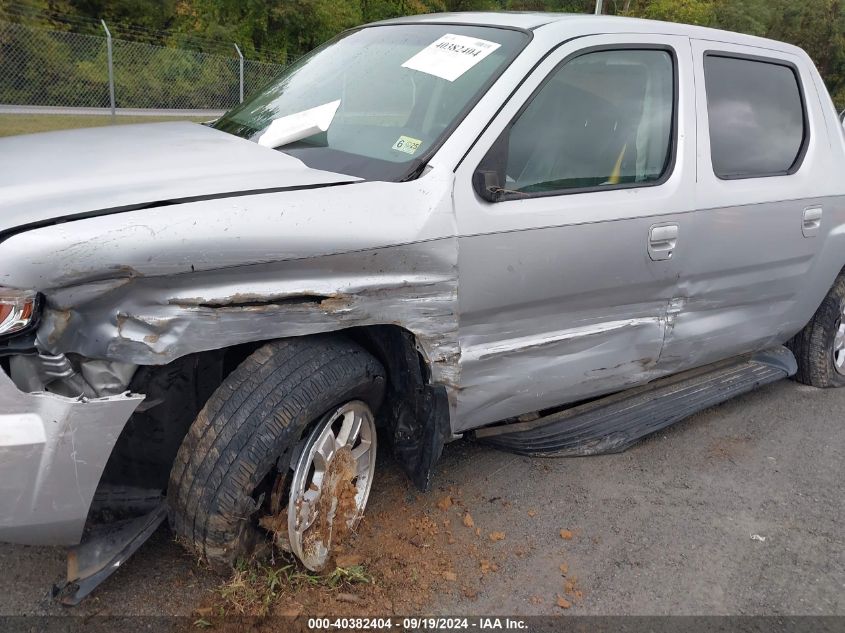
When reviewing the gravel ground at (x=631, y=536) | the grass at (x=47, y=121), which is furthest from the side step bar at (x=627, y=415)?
the grass at (x=47, y=121)

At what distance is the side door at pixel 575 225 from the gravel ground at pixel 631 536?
426mm

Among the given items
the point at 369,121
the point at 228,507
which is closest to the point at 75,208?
the point at 228,507

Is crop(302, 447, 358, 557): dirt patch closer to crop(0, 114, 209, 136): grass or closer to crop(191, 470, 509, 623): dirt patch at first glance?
crop(191, 470, 509, 623): dirt patch

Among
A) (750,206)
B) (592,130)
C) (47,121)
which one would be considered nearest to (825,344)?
(750,206)

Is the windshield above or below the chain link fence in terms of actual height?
above

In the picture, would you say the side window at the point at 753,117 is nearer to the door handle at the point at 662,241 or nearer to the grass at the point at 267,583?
the door handle at the point at 662,241

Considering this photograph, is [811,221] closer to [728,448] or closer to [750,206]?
[750,206]

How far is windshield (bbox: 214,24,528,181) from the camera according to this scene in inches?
106

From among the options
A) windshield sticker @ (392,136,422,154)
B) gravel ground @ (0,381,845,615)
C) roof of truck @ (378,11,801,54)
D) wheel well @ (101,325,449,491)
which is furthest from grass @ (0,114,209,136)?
wheel well @ (101,325,449,491)

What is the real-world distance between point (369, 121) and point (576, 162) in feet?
2.71

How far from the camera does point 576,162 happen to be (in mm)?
2973

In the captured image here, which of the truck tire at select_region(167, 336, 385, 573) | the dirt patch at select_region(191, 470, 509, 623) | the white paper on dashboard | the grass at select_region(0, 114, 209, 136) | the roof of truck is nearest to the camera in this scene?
the truck tire at select_region(167, 336, 385, 573)

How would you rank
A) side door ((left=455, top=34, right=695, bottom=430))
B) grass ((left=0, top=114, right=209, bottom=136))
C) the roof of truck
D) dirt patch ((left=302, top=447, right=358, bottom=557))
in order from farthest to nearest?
grass ((left=0, top=114, right=209, bottom=136)), the roof of truck, side door ((left=455, top=34, right=695, bottom=430)), dirt patch ((left=302, top=447, right=358, bottom=557))

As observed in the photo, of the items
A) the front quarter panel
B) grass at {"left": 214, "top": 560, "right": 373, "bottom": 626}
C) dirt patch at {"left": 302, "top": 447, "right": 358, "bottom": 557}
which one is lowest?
grass at {"left": 214, "top": 560, "right": 373, "bottom": 626}
